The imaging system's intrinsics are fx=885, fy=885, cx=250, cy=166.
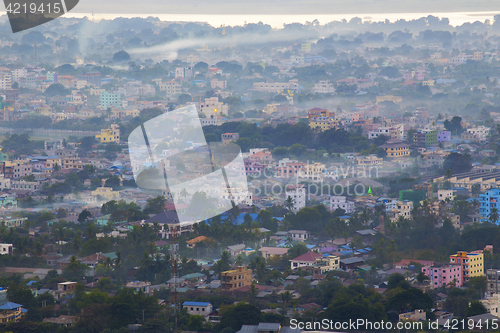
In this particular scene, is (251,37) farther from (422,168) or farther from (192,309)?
(192,309)

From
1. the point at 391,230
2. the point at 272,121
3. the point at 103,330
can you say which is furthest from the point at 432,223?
the point at 272,121

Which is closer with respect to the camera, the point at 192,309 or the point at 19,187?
the point at 192,309

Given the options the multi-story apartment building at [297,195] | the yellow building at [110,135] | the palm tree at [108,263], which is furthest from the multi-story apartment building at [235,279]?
the yellow building at [110,135]

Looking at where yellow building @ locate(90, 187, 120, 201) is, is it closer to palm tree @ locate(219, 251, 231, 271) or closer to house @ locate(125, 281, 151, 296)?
palm tree @ locate(219, 251, 231, 271)

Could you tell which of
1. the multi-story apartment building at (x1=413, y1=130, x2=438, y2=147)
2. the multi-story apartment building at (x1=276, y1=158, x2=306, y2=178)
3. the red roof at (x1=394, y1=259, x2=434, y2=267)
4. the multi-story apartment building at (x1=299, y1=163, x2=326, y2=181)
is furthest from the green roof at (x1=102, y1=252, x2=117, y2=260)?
the multi-story apartment building at (x1=413, y1=130, x2=438, y2=147)

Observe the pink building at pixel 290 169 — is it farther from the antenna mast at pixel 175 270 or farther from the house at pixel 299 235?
the antenna mast at pixel 175 270

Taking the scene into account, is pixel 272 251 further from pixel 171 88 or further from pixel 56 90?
pixel 171 88
